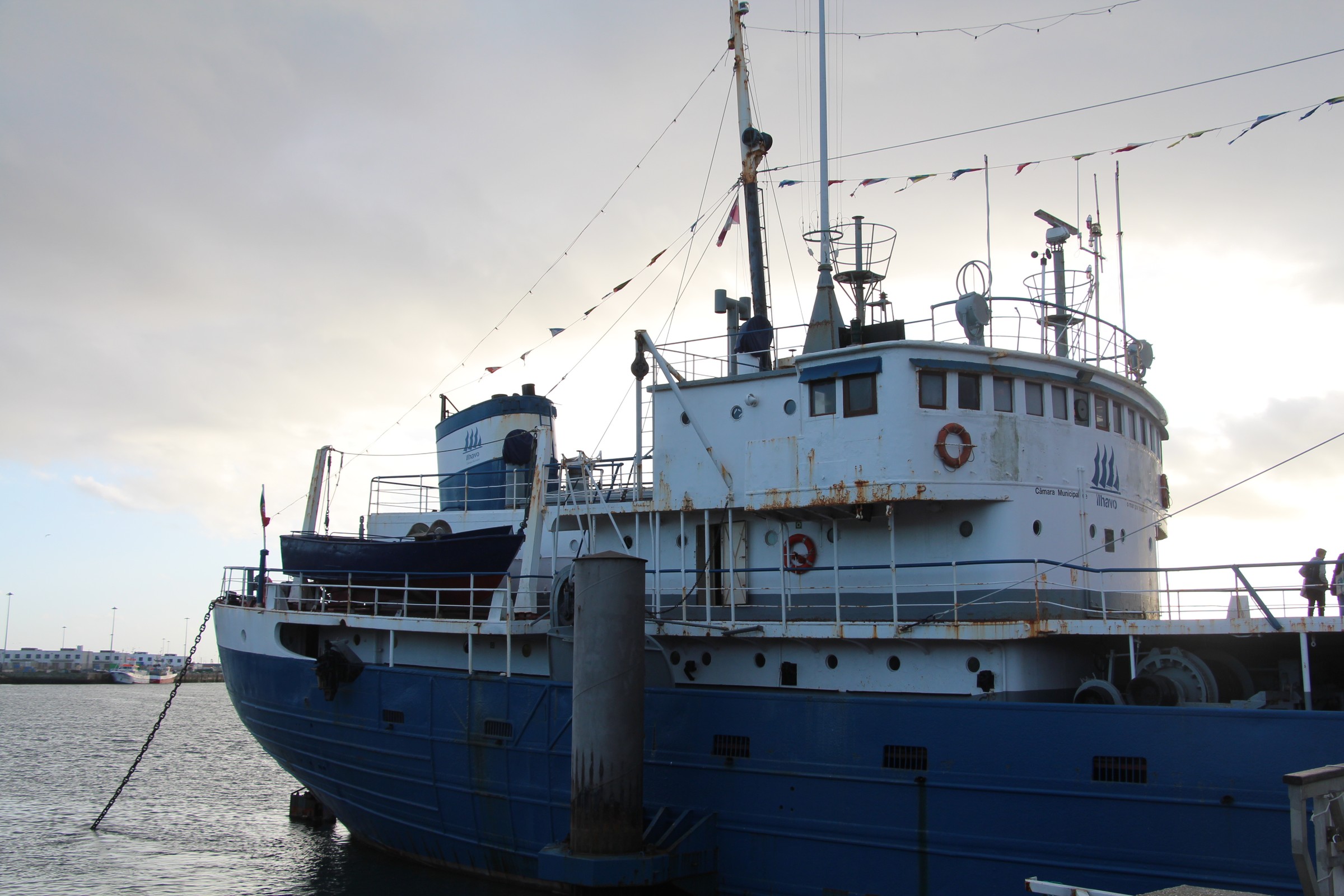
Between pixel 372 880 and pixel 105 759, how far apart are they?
2556 cm

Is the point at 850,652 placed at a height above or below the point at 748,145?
below

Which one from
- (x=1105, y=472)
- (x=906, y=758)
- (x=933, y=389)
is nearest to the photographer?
(x=906, y=758)

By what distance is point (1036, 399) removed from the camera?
13273mm

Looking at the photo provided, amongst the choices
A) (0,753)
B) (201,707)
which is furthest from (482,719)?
(201,707)

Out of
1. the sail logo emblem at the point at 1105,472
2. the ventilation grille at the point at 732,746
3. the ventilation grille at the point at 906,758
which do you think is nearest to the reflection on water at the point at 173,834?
the ventilation grille at the point at 732,746

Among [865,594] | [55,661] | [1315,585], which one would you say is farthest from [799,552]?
[55,661]

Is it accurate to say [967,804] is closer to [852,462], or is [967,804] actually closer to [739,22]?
[852,462]

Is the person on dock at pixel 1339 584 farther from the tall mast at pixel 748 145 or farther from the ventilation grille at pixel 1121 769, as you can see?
the tall mast at pixel 748 145

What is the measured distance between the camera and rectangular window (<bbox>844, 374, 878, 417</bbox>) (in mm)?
13070

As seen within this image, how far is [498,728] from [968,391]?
26.5 ft

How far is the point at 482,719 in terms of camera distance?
14.5 meters

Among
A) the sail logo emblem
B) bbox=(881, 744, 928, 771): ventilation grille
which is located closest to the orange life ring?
the sail logo emblem

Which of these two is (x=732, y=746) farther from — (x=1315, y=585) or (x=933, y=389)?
(x=1315, y=585)

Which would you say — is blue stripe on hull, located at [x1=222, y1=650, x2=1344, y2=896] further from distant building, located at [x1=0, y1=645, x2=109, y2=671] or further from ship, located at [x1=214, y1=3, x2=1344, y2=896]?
distant building, located at [x1=0, y1=645, x2=109, y2=671]
